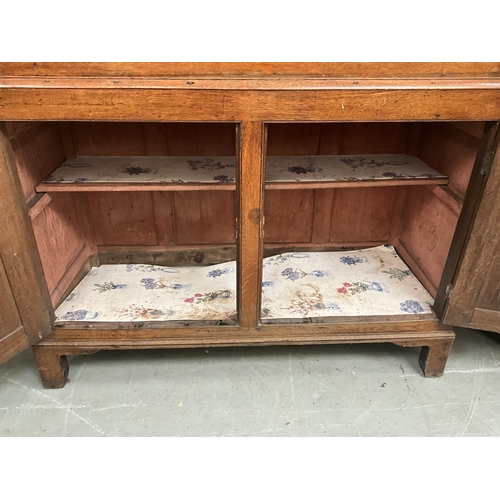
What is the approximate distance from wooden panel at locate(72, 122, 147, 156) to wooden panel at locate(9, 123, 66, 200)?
96 millimetres

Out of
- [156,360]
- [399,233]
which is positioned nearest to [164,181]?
[156,360]

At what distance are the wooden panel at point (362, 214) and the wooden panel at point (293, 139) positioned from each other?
0.96 ft

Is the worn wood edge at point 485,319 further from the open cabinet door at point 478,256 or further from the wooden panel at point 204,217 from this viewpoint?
the wooden panel at point 204,217

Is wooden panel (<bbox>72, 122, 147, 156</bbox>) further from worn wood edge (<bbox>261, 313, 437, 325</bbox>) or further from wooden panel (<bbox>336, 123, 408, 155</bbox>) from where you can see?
worn wood edge (<bbox>261, 313, 437, 325</bbox>)

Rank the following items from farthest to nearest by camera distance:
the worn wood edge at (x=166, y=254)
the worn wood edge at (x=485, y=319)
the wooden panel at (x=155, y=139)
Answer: the worn wood edge at (x=166, y=254)
the wooden panel at (x=155, y=139)
the worn wood edge at (x=485, y=319)

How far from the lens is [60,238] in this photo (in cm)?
185

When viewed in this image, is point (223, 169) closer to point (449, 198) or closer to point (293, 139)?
point (293, 139)

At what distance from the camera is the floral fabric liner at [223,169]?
1.65 metres

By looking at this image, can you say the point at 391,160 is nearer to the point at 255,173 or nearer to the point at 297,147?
the point at 297,147

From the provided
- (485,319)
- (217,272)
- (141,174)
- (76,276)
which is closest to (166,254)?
(217,272)

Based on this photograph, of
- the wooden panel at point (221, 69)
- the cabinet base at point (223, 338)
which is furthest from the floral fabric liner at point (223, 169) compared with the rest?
the cabinet base at point (223, 338)

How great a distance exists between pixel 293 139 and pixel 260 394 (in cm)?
117

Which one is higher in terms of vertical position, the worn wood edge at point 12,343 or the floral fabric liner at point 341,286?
the worn wood edge at point 12,343

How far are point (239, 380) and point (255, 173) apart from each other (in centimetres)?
91
